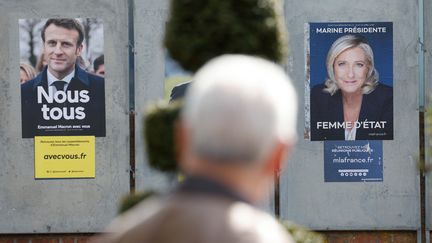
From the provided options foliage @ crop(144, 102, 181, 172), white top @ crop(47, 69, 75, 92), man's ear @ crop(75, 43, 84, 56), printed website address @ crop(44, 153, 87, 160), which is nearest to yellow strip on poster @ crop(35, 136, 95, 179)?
printed website address @ crop(44, 153, 87, 160)

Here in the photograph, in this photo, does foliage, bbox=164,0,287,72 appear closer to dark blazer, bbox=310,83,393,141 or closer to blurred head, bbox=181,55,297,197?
blurred head, bbox=181,55,297,197

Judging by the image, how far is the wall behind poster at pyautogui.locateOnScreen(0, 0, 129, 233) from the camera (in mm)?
9734

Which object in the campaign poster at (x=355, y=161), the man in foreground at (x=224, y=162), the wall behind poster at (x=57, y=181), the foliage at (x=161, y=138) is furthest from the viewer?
the campaign poster at (x=355, y=161)

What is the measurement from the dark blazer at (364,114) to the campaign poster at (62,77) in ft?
6.77

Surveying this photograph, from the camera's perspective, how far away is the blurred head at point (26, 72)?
384 inches

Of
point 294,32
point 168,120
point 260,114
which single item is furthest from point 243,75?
point 294,32

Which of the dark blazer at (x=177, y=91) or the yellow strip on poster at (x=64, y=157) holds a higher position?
the dark blazer at (x=177, y=91)

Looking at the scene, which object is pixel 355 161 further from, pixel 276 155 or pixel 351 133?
pixel 276 155

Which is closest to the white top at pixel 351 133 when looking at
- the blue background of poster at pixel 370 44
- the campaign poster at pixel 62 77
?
the blue background of poster at pixel 370 44

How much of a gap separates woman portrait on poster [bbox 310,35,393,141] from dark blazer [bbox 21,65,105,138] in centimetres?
205

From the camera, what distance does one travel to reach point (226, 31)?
396 centimetres

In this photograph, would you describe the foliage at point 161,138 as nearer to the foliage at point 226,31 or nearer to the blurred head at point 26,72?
the foliage at point 226,31

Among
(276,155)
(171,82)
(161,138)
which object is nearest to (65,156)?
(171,82)

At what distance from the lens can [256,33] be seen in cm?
396
